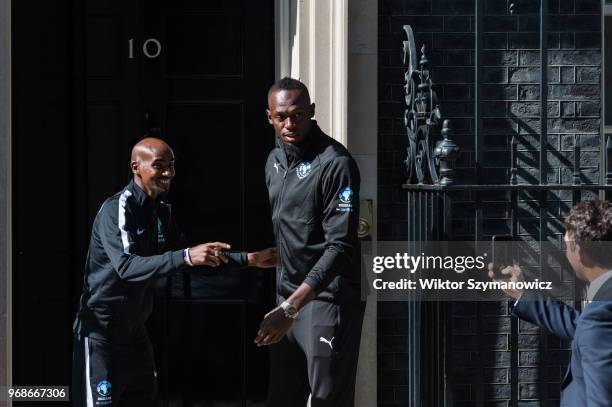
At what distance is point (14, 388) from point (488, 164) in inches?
121

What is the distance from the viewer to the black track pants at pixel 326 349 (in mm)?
4832

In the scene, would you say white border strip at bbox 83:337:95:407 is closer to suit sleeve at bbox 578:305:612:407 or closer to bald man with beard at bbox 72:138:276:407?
bald man with beard at bbox 72:138:276:407

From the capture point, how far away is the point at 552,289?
19.2 feet

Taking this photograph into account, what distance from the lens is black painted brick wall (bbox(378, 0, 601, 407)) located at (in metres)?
6.23

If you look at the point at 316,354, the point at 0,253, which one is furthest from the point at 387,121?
the point at 0,253

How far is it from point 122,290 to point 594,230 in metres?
2.21

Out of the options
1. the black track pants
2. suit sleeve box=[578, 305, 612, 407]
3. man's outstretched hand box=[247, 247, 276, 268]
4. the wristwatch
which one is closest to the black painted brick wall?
man's outstretched hand box=[247, 247, 276, 268]

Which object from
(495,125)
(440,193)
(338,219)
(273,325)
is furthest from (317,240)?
(495,125)

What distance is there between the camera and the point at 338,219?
4723 millimetres

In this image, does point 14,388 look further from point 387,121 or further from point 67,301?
point 387,121

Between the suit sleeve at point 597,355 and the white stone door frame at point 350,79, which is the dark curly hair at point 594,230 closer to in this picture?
the suit sleeve at point 597,355

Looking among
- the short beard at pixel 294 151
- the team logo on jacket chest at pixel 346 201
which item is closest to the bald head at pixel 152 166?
the short beard at pixel 294 151

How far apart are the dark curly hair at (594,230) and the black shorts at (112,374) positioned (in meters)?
2.20

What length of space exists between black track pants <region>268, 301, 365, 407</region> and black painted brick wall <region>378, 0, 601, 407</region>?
1.34m
